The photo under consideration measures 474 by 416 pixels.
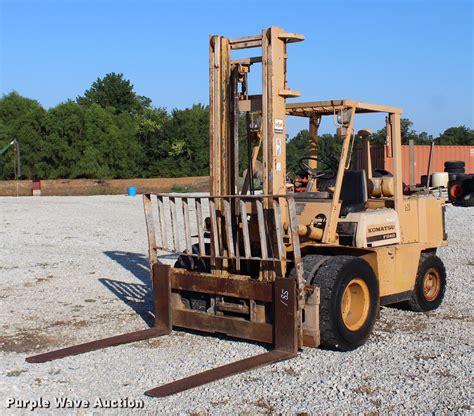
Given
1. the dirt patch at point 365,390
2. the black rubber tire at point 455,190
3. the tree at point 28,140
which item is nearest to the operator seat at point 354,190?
the dirt patch at point 365,390

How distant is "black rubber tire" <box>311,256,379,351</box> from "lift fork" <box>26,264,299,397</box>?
343mm

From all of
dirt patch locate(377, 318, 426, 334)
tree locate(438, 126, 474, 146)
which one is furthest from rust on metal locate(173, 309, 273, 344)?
tree locate(438, 126, 474, 146)

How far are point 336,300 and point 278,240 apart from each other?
2.60 feet

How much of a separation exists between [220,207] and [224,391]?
7.27 ft

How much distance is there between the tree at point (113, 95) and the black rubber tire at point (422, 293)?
68798 millimetres

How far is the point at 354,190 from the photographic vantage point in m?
7.95

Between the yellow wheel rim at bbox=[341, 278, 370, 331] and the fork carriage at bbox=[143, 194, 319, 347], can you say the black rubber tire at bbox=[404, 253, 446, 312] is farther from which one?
the fork carriage at bbox=[143, 194, 319, 347]

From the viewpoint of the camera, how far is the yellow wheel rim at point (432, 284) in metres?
8.83

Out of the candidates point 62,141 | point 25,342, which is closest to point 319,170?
point 25,342

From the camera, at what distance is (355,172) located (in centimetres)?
789

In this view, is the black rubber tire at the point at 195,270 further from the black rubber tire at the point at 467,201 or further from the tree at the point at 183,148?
the tree at the point at 183,148

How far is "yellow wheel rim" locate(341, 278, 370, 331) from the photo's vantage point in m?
7.09

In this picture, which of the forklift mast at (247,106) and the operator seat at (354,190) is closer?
the forklift mast at (247,106)

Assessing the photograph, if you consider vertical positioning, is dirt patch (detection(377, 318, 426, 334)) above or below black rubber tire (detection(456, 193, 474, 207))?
below
